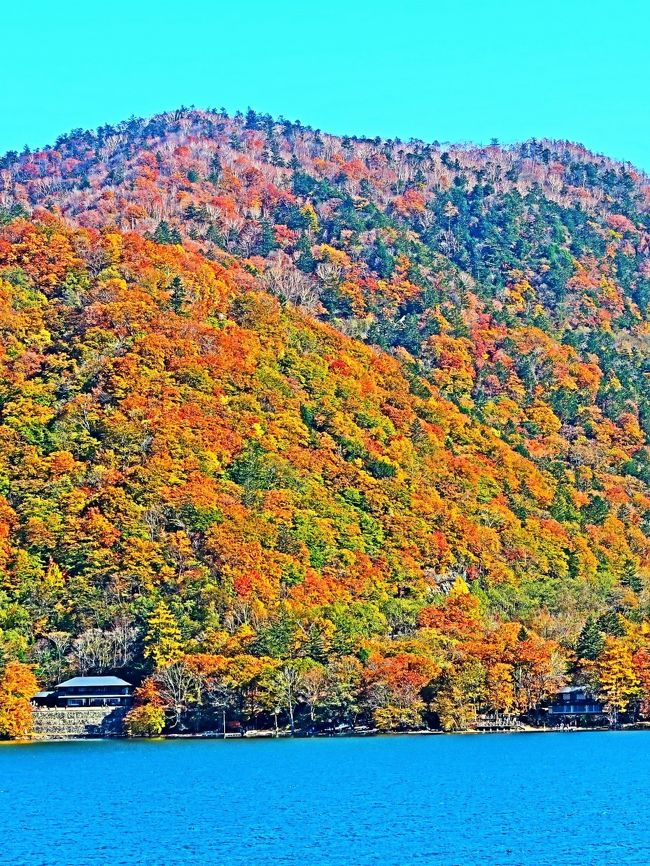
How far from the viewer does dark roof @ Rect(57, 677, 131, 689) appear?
106250 millimetres

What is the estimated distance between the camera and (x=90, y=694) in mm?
106500

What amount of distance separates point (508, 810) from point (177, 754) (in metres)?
31.4

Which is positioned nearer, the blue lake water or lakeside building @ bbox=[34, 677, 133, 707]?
the blue lake water

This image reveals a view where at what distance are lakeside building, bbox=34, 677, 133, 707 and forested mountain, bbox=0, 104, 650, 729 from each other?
2.52 meters

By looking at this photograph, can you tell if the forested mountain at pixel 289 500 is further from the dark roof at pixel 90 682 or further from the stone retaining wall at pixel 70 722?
the stone retaining wall at pixel 70 722

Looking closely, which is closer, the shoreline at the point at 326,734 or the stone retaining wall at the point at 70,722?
the shoreline at the point at 326,734

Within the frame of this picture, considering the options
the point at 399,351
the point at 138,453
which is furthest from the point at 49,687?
the point at 399,351

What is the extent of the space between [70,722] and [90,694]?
7.88 feet

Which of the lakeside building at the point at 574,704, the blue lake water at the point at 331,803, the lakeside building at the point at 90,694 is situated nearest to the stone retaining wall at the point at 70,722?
the lakeside building at the point at 90,694

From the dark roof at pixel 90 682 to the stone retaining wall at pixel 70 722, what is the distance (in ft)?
5.39

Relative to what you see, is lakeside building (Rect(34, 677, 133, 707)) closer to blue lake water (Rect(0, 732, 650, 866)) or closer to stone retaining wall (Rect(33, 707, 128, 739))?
stone retaining wall (Rect(33, 707, 128, 739))

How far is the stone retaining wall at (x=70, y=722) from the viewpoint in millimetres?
105875

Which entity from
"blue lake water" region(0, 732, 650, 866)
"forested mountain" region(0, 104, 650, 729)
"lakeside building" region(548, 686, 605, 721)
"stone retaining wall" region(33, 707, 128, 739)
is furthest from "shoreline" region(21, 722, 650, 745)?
"blue lake water" region(0, 732, 650, 866)

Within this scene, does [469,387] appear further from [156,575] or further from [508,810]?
[508,810]
